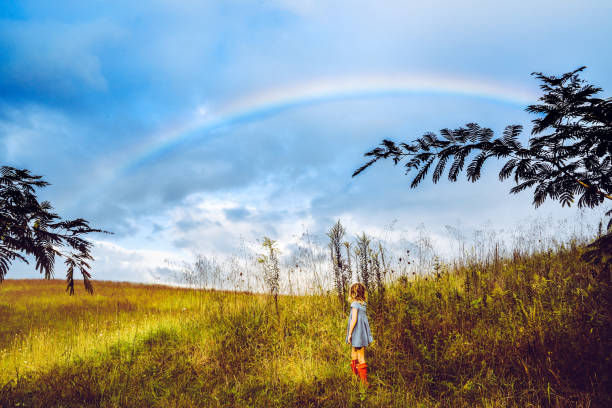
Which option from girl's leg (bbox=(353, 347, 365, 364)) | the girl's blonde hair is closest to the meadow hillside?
girl's leg (bbox=(353, 347, 365, 364))

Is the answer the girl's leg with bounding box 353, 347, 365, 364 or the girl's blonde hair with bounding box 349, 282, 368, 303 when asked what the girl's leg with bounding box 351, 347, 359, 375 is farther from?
the girl's blonde hair with bounding box 349, 282, 368, 303

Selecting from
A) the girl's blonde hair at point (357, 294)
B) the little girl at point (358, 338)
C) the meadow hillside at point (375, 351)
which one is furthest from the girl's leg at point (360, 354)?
the girl's blonde hair at point (357, 294)

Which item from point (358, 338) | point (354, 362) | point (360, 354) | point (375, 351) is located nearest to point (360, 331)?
point (358, 338)

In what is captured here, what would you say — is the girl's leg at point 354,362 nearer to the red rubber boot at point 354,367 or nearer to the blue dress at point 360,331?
the red rubber boot at point 354,367

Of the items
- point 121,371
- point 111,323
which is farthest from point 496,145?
point 111,323

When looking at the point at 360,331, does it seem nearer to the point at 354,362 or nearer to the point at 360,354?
the point at 360,354

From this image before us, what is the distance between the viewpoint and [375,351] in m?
5.24

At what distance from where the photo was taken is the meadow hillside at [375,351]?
4.07 m

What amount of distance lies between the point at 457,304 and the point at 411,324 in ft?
2.79

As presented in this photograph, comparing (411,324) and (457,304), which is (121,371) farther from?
(457,304)

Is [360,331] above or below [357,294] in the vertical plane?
below

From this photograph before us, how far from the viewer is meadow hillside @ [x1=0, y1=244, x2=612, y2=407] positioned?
4070 mm

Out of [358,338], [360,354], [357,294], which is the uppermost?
[357,294]

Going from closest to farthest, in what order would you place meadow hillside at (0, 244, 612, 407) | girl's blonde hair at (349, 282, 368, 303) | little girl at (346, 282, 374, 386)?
meadow hillside at (0, 244, 612, 407), little girl at (346, 282, 374, 386), girl's blonde hair at (349, 282, 368, 303)
